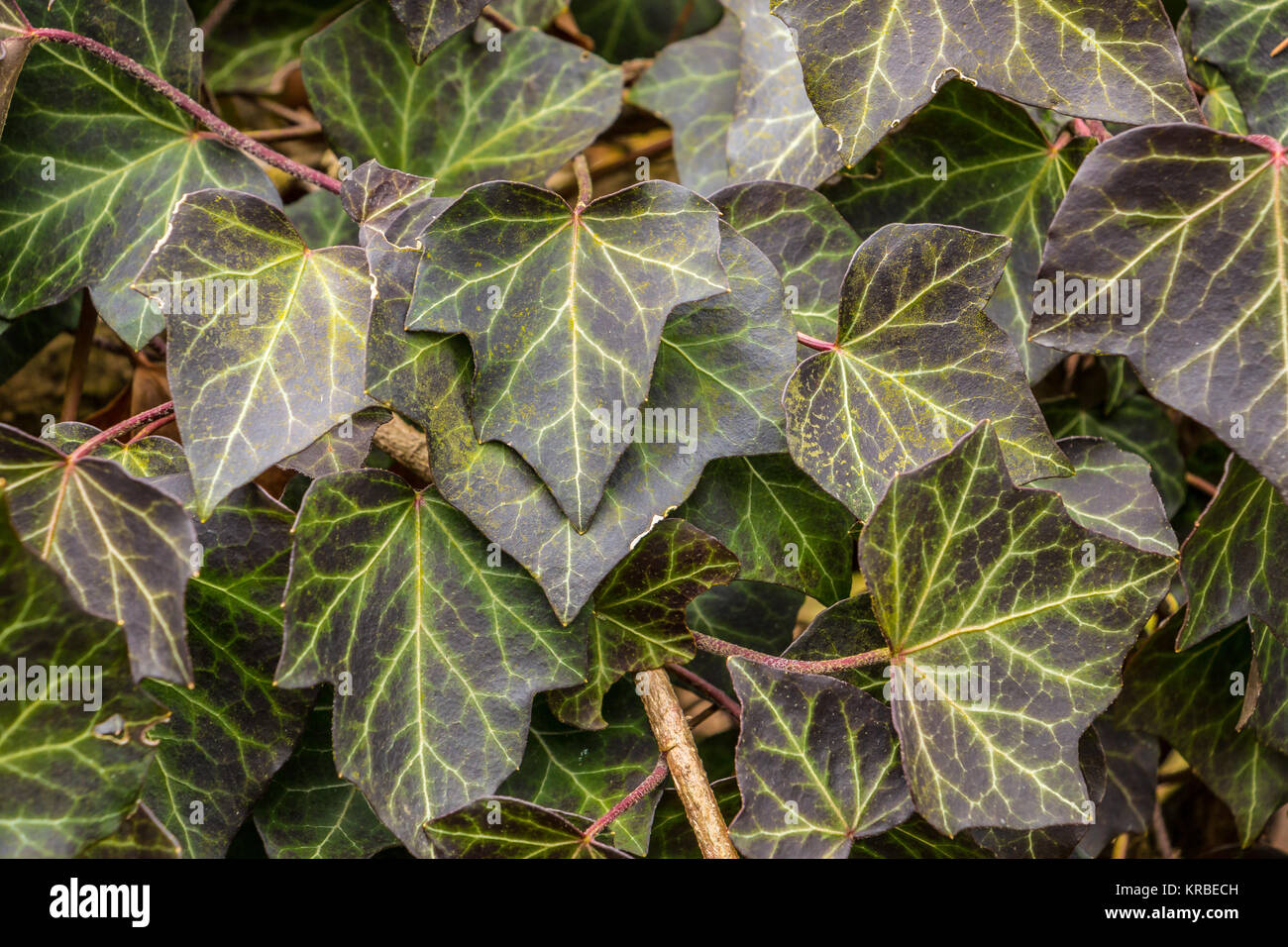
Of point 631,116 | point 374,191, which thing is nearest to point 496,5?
point 631,116

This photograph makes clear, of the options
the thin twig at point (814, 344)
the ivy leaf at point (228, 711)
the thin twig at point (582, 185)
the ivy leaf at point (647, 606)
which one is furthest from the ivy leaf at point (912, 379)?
the ivy leaf at point (228, 711)

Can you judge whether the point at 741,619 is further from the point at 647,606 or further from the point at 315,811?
the point at 315,811

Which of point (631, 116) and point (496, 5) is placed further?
point (631, 116)

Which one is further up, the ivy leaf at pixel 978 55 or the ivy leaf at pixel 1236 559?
the ivy leaf at pixel 978 55

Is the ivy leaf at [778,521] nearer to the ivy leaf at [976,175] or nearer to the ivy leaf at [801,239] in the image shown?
the ivy leaf at [801,239]

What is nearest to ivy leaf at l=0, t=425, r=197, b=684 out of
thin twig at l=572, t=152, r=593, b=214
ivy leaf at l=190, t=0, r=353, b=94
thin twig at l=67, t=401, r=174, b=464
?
thin twig at l=67, t=401, r=174, b=464

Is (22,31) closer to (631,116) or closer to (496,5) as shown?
(496,5)

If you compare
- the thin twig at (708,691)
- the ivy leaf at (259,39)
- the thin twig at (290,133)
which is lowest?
the thin twig at (708,691)
